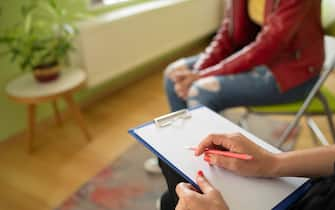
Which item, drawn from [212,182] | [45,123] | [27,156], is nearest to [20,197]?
[27,156]

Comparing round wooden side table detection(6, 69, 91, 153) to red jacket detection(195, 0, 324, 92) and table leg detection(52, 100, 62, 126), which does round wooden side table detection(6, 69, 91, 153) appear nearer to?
table leg detection(52, 100, 62, 126)

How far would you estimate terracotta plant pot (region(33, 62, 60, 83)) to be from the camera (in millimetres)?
1484

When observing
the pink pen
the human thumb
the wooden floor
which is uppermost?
the pink pen

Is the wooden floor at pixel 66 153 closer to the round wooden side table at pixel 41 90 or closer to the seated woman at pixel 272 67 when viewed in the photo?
the round wooden side table at pixel 41 90

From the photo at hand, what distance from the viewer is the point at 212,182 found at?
1.74 feet

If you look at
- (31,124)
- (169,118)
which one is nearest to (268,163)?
(169,118)

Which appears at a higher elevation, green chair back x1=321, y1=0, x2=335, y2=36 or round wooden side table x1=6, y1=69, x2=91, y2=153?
green chair back x1=321, y1=0, x2=335, y2=36

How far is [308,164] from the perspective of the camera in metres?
0.56

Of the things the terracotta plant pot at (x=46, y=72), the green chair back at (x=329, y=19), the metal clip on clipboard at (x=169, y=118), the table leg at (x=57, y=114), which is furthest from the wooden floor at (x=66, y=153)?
the metal clip on clipboard at (x=169, y=118)

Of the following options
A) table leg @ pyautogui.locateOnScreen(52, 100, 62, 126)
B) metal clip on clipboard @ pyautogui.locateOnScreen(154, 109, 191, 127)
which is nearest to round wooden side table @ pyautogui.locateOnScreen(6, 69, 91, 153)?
table leg @ pyautogui.locateOnScreen(52, 100, 62, 126)

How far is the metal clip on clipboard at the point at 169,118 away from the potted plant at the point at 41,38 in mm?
1004

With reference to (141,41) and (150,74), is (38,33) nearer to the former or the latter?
(141,41)

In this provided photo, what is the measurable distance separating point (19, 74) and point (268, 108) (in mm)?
1366

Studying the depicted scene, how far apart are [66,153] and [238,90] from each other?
1.02 meters
